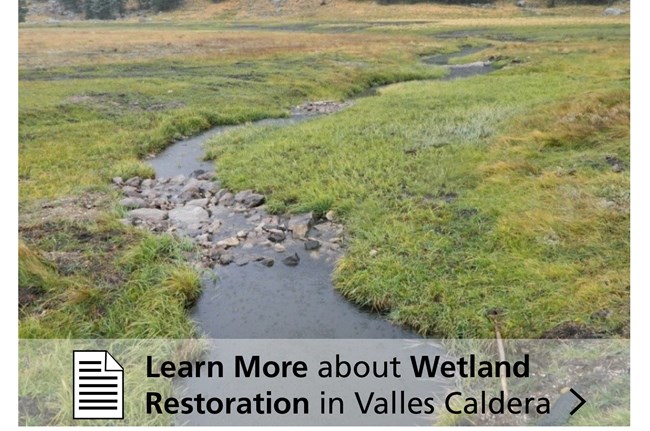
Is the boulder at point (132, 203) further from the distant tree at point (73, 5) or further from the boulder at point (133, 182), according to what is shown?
the distant tree at point (73, 5)

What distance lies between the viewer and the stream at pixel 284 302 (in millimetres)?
8844

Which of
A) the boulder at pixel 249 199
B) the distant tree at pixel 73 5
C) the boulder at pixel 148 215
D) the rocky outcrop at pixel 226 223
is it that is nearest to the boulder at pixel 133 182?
the rocky outcrop at pixel 226 223

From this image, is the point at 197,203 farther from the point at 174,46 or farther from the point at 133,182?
the point at 174,46

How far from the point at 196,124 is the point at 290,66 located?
19585 millimetres

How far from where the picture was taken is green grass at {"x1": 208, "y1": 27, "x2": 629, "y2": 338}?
8.88m

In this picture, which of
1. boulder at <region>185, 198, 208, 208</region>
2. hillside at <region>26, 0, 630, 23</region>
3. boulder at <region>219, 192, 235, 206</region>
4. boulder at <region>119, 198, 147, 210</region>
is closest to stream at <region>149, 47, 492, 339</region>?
boulder at <region>219, 192, 235, 206</region>

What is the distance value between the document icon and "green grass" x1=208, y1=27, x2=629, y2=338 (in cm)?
461

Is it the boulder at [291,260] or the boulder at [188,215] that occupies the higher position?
the boulder at [188,215]

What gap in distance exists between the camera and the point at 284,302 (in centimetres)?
967

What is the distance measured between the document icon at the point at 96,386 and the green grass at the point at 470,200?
15.1 ft

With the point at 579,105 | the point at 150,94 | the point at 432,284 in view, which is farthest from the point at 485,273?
the point at 150,94

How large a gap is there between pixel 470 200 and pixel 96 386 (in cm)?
959

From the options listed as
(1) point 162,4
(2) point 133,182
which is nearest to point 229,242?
(2) point 133,182

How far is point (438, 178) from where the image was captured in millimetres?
14359
